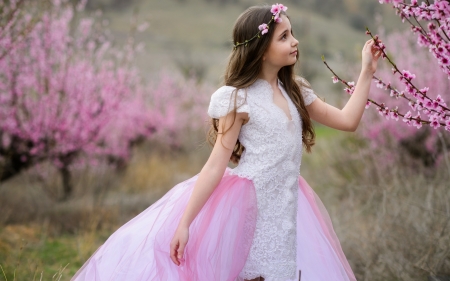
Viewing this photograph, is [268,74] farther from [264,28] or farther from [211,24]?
[211,24]

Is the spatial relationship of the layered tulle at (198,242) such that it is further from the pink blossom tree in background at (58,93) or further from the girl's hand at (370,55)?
the pink blossom tree in background at (58,93)

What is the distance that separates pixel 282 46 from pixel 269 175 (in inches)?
19.8

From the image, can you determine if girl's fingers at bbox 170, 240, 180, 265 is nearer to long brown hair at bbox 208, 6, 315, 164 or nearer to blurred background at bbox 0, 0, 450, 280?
long brown hair at bbox 208, 6, 315, 164

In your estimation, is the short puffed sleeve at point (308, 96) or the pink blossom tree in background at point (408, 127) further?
the pink blossom tree in background at point (408, 127)

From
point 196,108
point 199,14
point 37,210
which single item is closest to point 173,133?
point 196,108

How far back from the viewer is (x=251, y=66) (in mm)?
1995

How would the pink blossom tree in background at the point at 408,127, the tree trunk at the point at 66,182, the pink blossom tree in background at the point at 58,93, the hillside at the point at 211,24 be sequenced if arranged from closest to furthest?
the pink blossom tree in background at the point at 408,127 → the pink blossom tree in background at the point at 58,93 → the tree trunk at the point at 66,182 → the hillside at the point at 211,24

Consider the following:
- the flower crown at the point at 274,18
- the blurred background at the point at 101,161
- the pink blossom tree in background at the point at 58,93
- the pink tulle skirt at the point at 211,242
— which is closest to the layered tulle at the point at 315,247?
the pink tulle skirt at the point at 211,242

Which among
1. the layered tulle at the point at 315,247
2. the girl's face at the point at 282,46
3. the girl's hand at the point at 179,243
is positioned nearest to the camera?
the girl's hand at the point at 179,243

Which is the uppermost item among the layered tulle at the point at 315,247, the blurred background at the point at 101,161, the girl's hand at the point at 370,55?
the girl's hand at the point at 370,55

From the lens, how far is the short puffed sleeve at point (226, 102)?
188 cm

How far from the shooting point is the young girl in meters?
1.87

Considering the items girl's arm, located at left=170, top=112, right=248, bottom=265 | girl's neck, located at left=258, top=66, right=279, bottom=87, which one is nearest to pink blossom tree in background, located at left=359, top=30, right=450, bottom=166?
girl's neck, located at left=258, top=66, right=279, bottom=87

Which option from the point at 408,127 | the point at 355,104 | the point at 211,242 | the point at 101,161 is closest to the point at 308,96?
the point at 355,104
